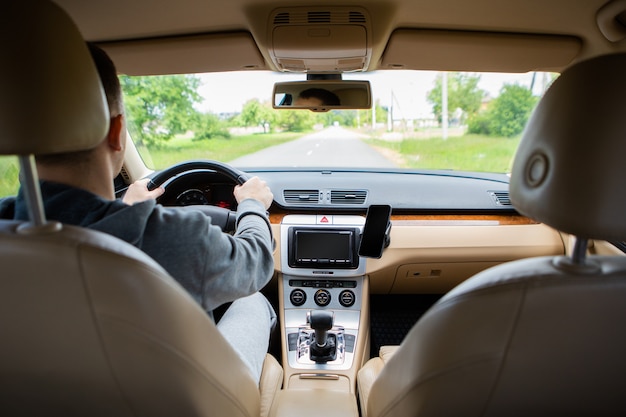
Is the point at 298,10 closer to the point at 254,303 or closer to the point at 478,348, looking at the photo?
the point at 254,303

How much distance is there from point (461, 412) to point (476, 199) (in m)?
2.28

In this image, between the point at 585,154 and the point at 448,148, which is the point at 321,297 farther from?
the point at 448,148

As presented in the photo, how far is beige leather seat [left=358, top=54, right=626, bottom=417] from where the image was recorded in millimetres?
875

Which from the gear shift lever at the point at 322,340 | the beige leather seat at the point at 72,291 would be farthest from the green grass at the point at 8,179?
the gear shift lever at the point at 322,340

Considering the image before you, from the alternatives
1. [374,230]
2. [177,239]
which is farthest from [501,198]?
[177,239]

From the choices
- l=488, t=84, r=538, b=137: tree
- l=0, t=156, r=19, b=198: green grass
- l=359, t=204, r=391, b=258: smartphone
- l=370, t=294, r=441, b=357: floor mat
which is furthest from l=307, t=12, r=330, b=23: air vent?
l=488, t=84, r=538, b=137: tree

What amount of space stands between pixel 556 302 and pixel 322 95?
1996 mm

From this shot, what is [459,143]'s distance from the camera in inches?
218

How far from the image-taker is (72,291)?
943mm

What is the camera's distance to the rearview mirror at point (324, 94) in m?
2.62

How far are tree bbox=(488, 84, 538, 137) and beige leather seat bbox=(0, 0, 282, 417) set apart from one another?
410 centimetres

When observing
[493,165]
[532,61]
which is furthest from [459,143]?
[532,61]

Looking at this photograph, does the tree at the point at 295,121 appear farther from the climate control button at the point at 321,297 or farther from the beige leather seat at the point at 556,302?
the beige leather seat at the point at 556,302

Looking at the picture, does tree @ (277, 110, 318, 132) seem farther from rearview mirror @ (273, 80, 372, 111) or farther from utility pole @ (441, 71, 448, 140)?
utility pole @ (441, 71, 448, 140)
